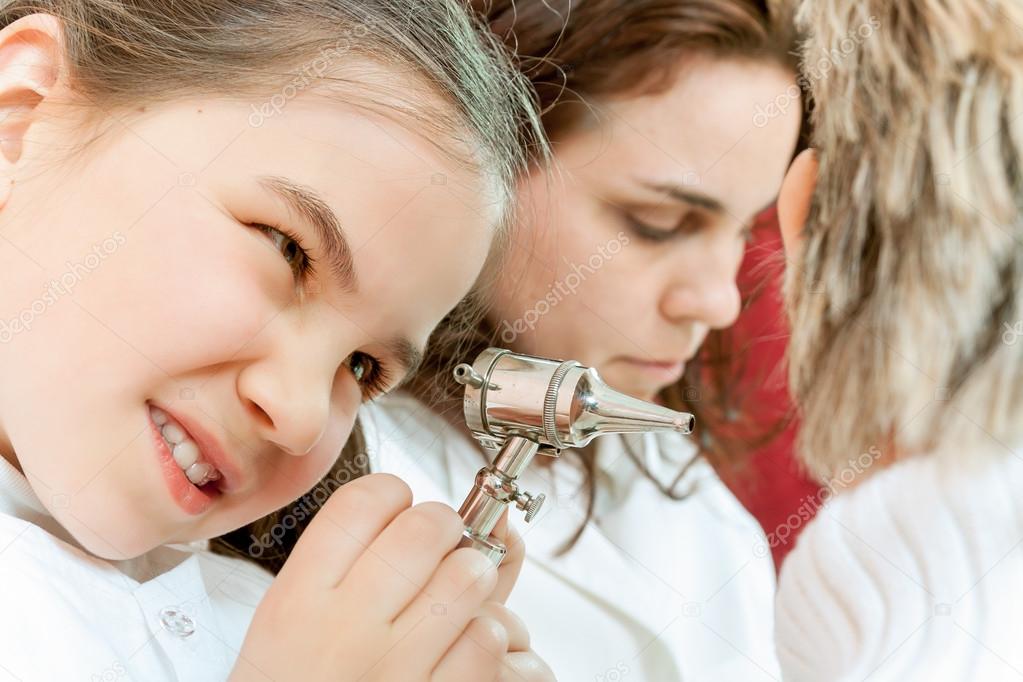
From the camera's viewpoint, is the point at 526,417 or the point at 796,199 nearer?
the point at 526,417

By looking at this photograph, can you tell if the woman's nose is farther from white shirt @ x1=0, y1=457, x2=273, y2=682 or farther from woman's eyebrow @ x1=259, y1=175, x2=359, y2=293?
white shirt @ x1=0, y1=457, x2=273, y2=682

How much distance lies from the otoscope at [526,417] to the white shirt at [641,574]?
0.64 feet

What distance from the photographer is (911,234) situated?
0.73 metres

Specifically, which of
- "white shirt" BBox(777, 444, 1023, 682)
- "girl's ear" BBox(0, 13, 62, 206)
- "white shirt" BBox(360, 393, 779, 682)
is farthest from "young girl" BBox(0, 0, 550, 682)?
"white shirt" BBox(777, 444, 1023, 682)

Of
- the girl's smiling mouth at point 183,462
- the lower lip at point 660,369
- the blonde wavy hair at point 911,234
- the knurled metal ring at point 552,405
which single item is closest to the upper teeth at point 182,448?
the girl's smiling mouth at point 183,462

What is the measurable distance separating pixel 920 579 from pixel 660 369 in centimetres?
24

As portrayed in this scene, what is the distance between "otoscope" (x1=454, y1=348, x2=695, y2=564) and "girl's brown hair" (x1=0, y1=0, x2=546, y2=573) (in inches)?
6.4

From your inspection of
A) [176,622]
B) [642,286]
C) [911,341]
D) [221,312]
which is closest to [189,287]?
[221,312]

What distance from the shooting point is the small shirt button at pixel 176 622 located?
2.20ft

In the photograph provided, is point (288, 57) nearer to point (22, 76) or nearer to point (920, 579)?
point (22, 76)

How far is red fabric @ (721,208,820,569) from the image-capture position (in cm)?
76

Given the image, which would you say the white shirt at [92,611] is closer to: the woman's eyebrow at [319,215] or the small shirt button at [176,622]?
the small shirt button at [176,622]

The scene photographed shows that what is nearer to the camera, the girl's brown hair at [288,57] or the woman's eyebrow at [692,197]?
the girl's brown hair at [288,57]

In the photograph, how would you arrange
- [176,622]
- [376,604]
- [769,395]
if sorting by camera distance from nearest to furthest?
[376,604] < [176,622] < [769,395]
